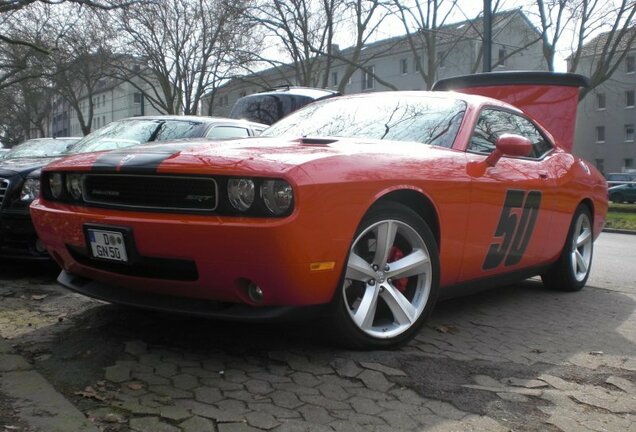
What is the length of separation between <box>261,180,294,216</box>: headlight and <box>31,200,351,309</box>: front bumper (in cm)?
7

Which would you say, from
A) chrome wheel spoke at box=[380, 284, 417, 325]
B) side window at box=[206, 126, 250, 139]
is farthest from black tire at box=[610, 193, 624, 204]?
chrome wheel spoke at box=[380, 284, 417, 325]

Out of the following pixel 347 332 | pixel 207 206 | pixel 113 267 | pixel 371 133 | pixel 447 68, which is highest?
pixel 447 68

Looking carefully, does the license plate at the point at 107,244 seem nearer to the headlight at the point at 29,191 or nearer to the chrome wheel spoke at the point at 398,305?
the chrome wheel spoke at the point at 398,305

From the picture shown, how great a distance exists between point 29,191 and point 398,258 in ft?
10.5

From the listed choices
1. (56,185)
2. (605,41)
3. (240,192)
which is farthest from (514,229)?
(605,41)

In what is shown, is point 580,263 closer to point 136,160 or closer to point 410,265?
point 410,265

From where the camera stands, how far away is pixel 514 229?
421 cm

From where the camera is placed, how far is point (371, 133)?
3.87 m

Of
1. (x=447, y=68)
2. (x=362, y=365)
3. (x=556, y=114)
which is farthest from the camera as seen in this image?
(x=447, y=68)

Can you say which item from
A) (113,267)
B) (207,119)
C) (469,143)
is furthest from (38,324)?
(207,119)

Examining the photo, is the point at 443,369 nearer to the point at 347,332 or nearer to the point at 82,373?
the point at 347,332

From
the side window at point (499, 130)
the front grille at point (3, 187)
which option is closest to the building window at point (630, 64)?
the side window at point (499, 130)

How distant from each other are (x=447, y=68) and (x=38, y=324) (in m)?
48.5

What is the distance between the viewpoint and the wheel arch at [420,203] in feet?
10.9
